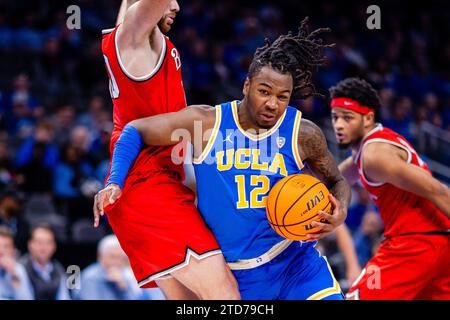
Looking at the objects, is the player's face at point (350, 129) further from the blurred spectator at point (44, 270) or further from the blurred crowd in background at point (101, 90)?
the blurred spectator at point (44, 270)

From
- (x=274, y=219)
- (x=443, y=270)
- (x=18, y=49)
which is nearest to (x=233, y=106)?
(x=274, y=219)

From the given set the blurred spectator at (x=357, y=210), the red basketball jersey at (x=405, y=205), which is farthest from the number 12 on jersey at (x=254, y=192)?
the blurred spectator at (x=357, y=210)

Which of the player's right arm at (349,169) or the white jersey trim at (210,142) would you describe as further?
the player's right arm at (349,169)

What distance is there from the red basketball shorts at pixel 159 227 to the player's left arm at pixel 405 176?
1264 millimetres

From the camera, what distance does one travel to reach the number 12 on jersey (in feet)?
12.2

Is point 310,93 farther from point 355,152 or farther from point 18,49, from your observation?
point 18,49

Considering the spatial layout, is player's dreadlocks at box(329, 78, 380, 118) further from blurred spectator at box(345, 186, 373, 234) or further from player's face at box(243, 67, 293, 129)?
blurred spectator at box(345, 186, 373, 234)

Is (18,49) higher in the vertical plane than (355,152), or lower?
higher

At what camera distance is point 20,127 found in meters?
9.16

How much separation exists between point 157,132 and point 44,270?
9.59 ft

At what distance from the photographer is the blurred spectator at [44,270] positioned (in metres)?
6.05

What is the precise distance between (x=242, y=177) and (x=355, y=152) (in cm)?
131

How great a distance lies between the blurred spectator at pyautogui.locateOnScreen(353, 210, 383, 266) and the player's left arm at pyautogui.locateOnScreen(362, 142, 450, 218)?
3.00 metres

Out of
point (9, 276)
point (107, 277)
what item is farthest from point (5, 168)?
point (107, 277)
